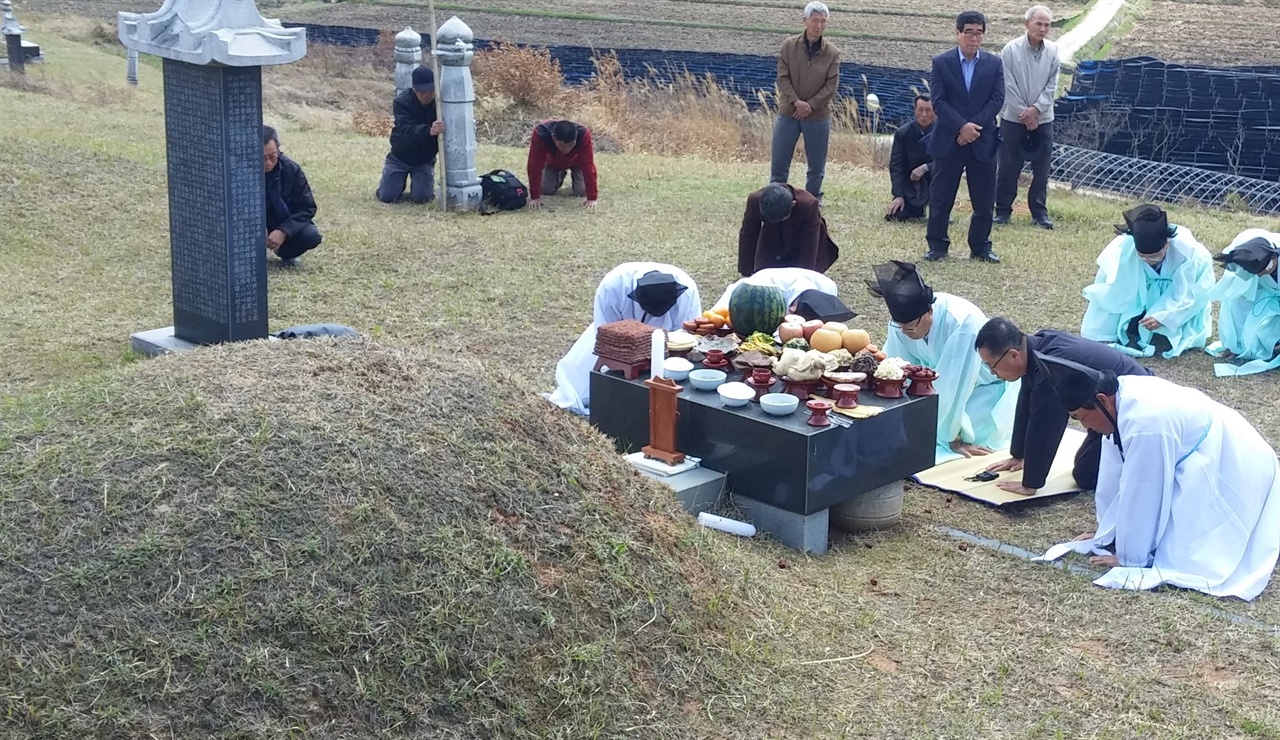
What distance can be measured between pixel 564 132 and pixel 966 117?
11.0ft

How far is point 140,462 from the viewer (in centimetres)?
372

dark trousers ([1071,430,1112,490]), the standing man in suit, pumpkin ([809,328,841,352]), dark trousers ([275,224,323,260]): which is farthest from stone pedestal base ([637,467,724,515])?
the standing man in suit

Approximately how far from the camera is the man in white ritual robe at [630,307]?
255 inches

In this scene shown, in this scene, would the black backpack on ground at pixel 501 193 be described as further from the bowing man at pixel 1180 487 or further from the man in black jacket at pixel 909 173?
the bowing man at pixel 1180 487

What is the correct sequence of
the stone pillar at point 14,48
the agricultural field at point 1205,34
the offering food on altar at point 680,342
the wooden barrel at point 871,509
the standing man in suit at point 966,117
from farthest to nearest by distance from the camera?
the agricultural field at point 1205,34 < the stone pillar at point 14,48 < the standing man in suit at point 966,117 < the offering food on altar at point 680,342 < the wooden barrel at point 871,509

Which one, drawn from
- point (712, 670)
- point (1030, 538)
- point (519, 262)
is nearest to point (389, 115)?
point (519, 262)

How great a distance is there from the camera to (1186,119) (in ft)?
47.5

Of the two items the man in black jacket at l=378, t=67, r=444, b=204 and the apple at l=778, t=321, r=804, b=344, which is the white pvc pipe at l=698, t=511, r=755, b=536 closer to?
the apple at l=778, t=321, r=804, b=344

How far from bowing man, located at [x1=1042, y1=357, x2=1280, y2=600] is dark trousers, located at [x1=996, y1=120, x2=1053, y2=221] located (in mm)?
6069

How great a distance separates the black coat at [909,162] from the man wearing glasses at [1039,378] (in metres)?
5.39

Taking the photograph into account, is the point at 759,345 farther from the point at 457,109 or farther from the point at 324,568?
the point at 457,109

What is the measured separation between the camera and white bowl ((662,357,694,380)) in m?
5.65

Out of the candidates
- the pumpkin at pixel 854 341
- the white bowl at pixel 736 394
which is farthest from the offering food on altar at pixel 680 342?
the pumpkin at pixel 854 341

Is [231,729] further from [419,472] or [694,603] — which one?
[694,603]
